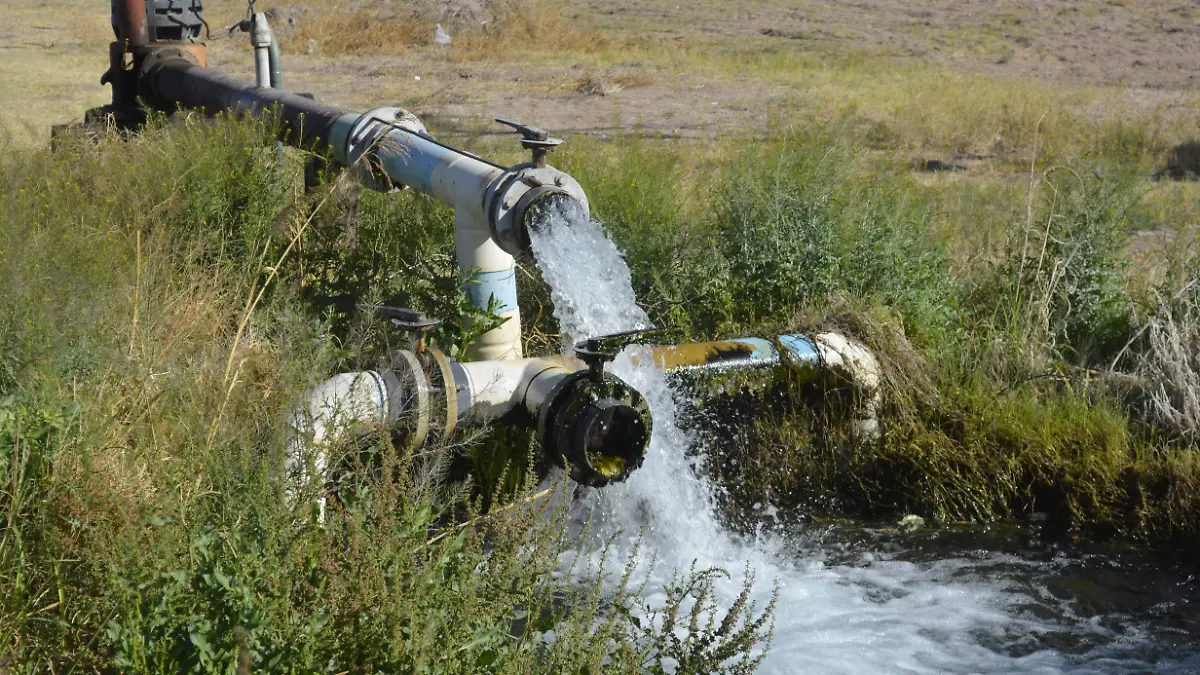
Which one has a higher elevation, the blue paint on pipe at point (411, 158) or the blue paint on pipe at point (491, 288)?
the blue paint on pipe at point (411, 158)

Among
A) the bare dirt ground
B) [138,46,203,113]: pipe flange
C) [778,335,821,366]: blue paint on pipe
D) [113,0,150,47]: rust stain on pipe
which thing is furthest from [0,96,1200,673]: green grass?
the bare dirt ground

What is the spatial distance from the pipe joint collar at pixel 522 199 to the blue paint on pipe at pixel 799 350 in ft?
3.79

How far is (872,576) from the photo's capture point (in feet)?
14.4

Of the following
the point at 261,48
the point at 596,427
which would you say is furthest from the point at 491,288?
the point at 261,48

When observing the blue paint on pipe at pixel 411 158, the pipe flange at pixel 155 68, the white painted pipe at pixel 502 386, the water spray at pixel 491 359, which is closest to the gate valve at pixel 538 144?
the water spray at pixel 491 359

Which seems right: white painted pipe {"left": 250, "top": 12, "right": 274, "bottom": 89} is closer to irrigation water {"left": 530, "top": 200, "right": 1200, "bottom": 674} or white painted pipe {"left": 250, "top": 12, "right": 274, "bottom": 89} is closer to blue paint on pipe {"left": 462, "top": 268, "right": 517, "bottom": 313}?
blue paint on pipe {"left": 462, "top": 268, "right": 517, "bottom": 313}

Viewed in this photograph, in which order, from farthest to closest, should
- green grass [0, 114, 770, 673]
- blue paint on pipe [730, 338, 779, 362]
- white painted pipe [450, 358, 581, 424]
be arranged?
blue paint on pipe [730, 338, 779, 362] → white painted pipe [450, 358, 581, 424] → green grass [0, 114, 770, 673]

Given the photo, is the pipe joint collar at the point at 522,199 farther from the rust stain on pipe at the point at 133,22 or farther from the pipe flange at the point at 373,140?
the rust stain on pipe at the point at 133,22

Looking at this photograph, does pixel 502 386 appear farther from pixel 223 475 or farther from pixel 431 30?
pixel 431 30

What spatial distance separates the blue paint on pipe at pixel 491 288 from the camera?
4.52 metres

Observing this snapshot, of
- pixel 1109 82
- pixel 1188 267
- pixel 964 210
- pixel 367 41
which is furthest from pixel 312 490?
pixel 367 41

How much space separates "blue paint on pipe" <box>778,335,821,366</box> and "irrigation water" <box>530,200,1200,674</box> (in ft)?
1.61

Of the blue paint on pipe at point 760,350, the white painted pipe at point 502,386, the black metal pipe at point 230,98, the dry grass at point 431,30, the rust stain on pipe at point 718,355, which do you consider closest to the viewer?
the white painted pipe at point 502,386

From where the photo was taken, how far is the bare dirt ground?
1348 centimetres
